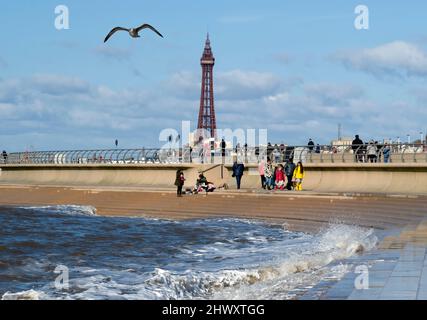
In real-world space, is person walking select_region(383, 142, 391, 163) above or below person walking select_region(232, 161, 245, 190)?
above

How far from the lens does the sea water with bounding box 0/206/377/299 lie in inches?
587

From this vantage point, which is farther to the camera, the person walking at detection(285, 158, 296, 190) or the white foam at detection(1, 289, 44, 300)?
the person walking at detection(285, 158, 296, 190)

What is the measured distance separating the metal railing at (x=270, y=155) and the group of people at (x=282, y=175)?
69.9 inches

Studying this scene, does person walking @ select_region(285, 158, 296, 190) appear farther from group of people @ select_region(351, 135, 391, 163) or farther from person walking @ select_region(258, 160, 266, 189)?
group of people @ select_region(351, 135, 391, 163)

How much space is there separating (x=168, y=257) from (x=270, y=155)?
21.7 meters

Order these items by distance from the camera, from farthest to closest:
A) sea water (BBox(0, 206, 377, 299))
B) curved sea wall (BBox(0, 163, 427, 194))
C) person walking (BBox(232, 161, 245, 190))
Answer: person walking (BBox(232, 161, 245, 190)) → curved sea wall (BBox(0, 163, 427, 194)) → sea water (BBox(0, 206, 377, 299))

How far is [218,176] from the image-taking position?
43.7m

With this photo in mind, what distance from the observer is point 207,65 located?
17212cm

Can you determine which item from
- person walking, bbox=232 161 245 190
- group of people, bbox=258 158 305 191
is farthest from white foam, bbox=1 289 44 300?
person walking, bbox=232 161 245 190

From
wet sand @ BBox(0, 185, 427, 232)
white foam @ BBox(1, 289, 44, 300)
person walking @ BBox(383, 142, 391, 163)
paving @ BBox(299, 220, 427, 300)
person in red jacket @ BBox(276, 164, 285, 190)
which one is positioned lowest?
white foam @ BBox(1, 289, 44, 300)

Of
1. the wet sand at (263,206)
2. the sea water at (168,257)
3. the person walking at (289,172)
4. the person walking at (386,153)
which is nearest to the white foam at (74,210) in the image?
the wet sand at (263,206)

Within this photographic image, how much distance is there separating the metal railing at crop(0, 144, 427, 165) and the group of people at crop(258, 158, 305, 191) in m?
1.78

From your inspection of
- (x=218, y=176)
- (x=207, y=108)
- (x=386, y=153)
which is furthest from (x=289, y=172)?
(x=207, y=108)
